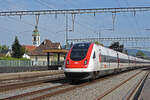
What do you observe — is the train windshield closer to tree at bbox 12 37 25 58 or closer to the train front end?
the train front end

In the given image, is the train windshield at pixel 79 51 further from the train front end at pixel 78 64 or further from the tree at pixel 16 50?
the tree at pixel 16 50

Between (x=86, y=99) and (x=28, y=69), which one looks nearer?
(x=86, y=99)

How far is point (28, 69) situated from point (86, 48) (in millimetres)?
18088

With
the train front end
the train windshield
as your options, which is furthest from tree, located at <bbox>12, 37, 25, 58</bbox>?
the train front end

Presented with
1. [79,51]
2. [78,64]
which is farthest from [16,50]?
[78,64]

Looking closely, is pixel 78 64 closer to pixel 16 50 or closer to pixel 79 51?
pixel 79 51

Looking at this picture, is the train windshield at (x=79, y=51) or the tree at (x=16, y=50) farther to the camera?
the tree at (x=16, y=50)

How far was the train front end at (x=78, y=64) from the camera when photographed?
17.4 meters

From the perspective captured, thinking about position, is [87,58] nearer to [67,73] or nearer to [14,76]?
[67,73]

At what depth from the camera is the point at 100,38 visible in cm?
5434

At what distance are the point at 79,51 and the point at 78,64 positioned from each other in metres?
1.40

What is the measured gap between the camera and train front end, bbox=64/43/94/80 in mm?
17422

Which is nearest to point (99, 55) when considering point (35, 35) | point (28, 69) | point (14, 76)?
point (14, 76)

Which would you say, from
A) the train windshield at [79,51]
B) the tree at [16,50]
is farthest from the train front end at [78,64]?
the tree at [16,50]
